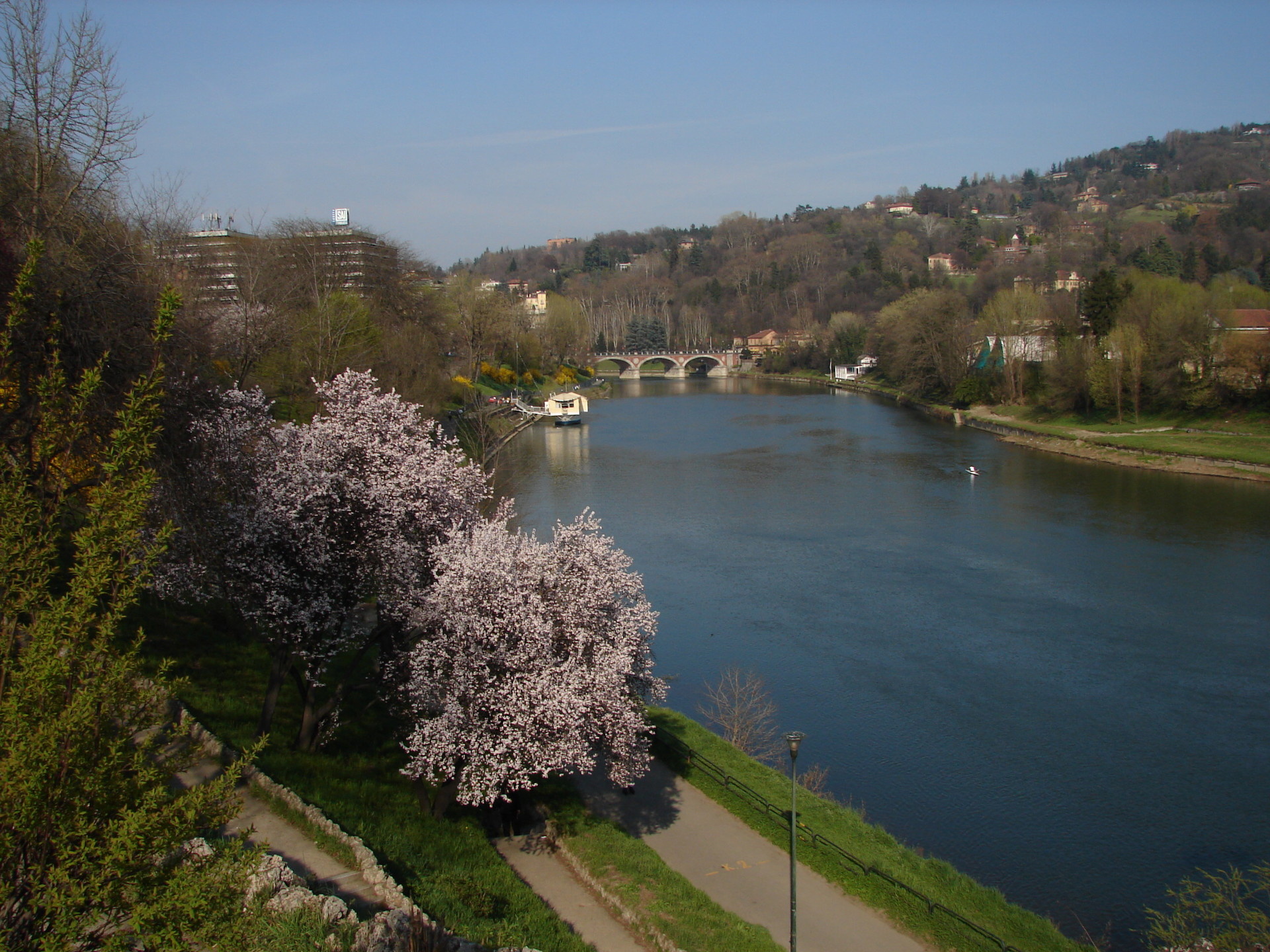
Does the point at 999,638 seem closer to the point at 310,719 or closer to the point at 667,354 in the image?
the point at 310,719

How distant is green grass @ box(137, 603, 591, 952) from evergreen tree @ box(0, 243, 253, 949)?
9.77 ft

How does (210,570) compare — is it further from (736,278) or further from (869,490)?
(736,278)

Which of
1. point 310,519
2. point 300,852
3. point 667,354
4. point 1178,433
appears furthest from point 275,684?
point 667,354

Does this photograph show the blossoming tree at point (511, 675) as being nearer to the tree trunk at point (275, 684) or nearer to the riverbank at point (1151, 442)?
the tree trunk at point (275, 684)

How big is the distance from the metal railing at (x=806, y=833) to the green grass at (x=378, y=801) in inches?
107

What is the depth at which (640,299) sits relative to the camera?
105312 millimetres

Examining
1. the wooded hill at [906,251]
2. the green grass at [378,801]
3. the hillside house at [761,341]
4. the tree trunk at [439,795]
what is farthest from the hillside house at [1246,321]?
the hillside house at [761,341]

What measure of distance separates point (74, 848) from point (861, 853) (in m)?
7.59


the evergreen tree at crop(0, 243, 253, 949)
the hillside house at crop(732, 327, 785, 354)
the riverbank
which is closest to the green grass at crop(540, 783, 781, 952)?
the evergreen tree at crop(0, 243, 253, 949)

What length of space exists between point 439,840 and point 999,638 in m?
12.1

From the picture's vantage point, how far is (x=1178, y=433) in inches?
1373

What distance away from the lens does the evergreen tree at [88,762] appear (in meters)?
3.32

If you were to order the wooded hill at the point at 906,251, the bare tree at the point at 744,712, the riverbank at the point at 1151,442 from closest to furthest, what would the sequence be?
the bare tree at the point at 744,712
the riverbank at the point at 1151,442
the wooded hill at the point at 906,251

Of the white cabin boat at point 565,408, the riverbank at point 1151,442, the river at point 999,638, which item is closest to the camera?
the river at point 999,638
